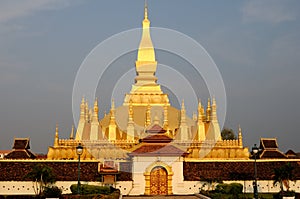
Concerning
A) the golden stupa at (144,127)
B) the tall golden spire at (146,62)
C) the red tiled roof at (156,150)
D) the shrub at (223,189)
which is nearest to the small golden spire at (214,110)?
the golden stupa at (144,127)

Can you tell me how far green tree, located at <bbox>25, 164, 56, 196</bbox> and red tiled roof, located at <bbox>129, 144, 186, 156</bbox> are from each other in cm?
535

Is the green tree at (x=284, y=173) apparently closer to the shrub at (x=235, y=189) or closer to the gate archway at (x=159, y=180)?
the shrub at (x=235, y=189)

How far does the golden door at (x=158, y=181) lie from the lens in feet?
105

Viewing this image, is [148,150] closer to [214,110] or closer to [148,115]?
[148,115]

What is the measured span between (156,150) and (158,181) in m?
2.03

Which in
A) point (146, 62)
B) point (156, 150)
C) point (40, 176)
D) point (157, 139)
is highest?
point (146, 62)

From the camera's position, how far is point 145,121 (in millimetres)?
43438

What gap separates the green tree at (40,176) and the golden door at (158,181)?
6512 millimetres

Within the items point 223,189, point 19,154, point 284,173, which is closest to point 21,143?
point 19,154

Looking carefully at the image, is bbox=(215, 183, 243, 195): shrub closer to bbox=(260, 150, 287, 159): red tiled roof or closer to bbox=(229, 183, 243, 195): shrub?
bbox=(229, 183, 243, 195): shrub

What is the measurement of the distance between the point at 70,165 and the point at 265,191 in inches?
530

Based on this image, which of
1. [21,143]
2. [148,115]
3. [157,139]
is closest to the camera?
[157,139]

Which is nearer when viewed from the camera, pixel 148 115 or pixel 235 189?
pixel 235 189

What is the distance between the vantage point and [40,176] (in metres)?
32.2
